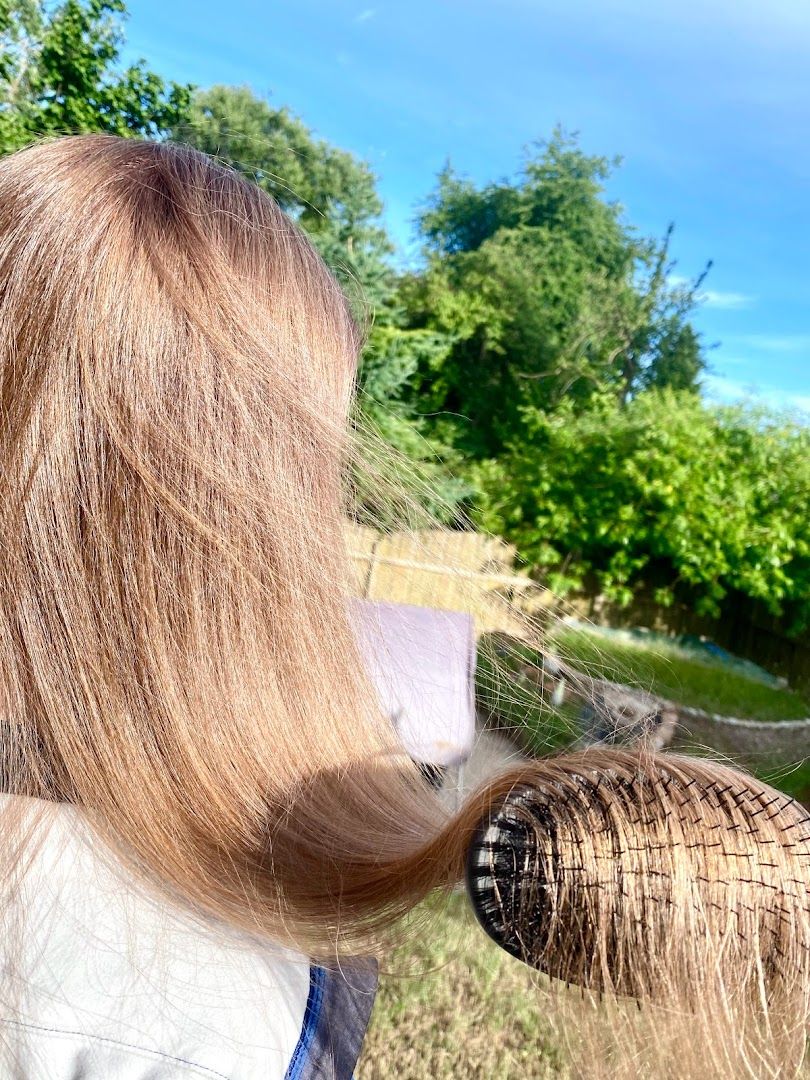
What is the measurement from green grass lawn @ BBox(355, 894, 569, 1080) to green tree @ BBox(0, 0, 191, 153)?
7.94m

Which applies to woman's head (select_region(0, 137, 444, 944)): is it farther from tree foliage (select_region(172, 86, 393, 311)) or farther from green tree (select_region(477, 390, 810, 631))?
green tree (select_region(477, 390, 810, 631))

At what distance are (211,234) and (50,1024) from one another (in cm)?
75

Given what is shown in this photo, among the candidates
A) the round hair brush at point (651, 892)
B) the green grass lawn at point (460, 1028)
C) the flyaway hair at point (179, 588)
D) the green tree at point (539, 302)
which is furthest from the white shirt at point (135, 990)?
the green tree at point (539, 302)

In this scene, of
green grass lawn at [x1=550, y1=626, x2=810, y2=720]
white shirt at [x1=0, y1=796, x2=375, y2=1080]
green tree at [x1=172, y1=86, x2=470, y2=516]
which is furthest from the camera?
green tree at [x1=172, y1=86, x2=470, y2=516]

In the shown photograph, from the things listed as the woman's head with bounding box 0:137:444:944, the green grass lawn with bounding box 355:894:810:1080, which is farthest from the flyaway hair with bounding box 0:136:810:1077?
the green grass lawn with bounding box 355:894:810:1080

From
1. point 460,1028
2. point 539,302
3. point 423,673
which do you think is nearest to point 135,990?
point 423,673

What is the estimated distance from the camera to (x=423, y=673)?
4.47 ft

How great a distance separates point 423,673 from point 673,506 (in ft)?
24.0

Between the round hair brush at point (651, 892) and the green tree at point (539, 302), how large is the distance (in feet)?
40.4

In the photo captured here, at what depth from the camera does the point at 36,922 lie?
2.15ft

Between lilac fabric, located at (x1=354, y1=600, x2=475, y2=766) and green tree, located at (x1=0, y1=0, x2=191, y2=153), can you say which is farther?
green tree, located at (x1=0, y1=0, x2=191, y2=153)

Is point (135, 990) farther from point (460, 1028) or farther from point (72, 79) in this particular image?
point (72, 79)

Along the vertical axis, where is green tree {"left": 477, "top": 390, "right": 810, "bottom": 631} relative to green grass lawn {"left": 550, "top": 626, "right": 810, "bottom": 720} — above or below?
above

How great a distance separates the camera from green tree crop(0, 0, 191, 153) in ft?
25.8
